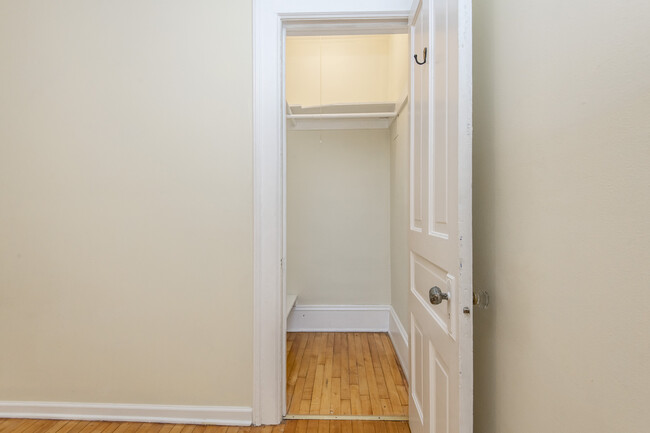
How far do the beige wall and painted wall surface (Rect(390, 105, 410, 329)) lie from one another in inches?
46.7

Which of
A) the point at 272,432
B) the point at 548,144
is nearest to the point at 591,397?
the point at 548,144

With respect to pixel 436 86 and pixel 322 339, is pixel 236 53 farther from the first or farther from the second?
pixel 322 339

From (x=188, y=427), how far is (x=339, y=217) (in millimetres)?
1941

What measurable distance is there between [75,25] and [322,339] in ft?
8.86

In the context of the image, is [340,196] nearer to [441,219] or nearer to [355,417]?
[355,417]

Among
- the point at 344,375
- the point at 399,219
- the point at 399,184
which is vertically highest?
the point at 399,184

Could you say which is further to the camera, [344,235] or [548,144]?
Result: [344,235]

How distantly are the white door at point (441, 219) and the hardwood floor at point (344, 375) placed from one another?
400mm

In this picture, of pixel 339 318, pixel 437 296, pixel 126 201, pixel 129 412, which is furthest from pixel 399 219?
pixel 129 412

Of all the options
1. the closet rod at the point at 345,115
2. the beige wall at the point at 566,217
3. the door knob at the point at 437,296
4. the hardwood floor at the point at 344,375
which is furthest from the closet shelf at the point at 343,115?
the hardwood floor at the point at 344,375

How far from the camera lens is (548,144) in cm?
75

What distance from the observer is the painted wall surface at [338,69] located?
3.09m

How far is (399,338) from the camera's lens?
2.44 meters

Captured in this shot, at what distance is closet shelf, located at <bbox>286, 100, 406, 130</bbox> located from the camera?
8.65 feet
